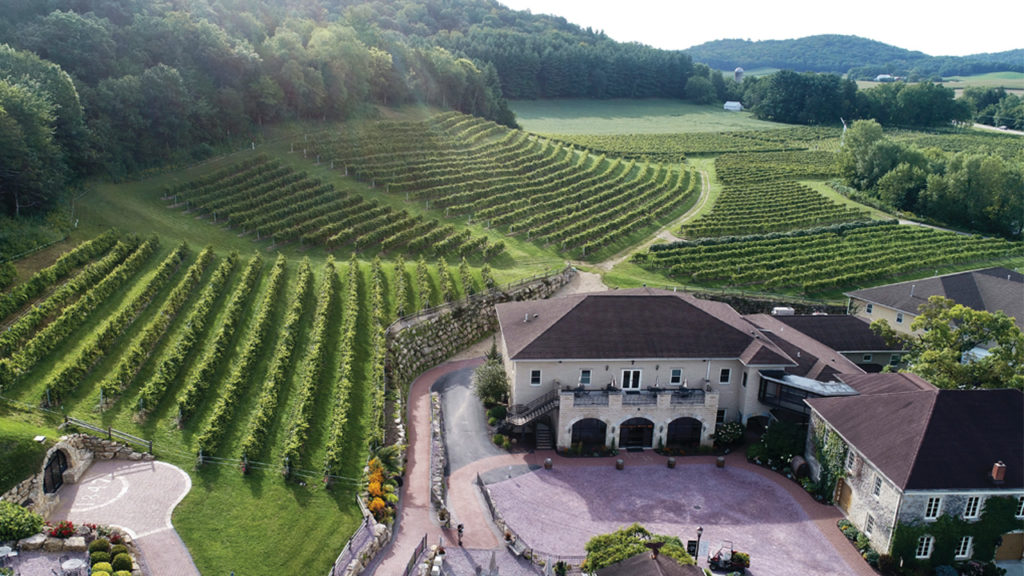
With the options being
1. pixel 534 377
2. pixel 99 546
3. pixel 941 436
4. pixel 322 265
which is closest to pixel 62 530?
pixel 99 546

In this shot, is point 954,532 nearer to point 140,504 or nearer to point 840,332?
point 840,332

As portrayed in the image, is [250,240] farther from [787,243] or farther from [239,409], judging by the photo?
[787,243]

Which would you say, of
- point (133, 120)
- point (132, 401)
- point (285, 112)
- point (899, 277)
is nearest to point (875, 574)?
point (132, 401)

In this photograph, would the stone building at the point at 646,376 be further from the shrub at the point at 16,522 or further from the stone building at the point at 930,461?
the shrub at the point at 16,522

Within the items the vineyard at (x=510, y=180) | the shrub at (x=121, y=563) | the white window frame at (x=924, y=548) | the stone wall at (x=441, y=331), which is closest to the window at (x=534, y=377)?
the stone wall at (x=441, y=331)

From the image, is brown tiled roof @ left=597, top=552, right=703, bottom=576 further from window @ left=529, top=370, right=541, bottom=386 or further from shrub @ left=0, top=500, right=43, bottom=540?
shrub @ left=0, top=500, right=43, bottom=540

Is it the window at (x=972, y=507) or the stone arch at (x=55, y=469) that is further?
the window at (x=972, y=507)

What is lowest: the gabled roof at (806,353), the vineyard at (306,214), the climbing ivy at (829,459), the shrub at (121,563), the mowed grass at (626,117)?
the climbing ivy at (829,459)
